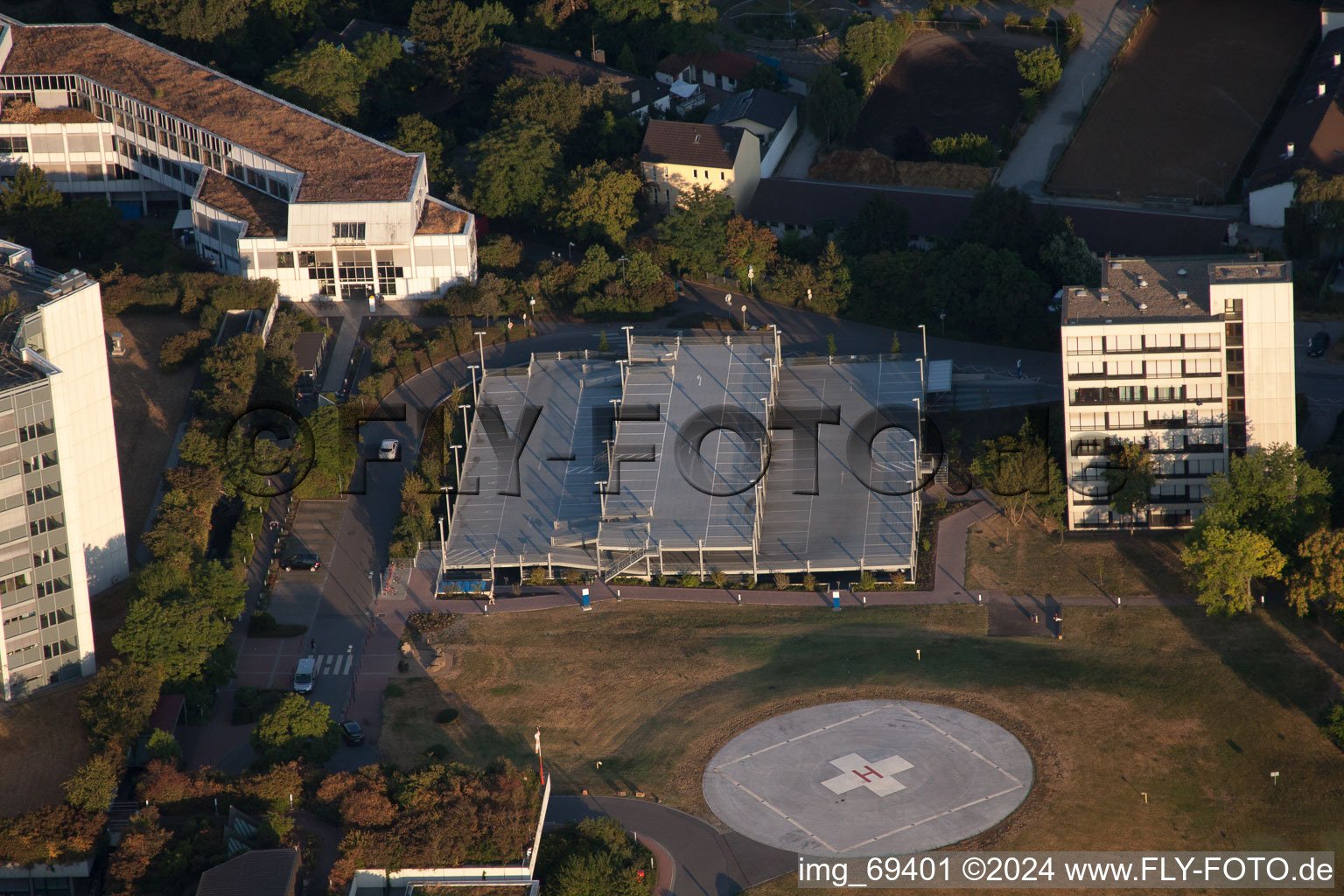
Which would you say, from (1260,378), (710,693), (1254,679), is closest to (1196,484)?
(1260,378)

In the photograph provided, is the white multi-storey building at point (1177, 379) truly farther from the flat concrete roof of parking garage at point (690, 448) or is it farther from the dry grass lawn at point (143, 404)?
the dry grass lawn at point (143, 404)

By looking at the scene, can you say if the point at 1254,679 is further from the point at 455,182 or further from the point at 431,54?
the point at 431,54

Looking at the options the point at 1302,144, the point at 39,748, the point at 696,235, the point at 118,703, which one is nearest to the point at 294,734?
the point at 118,703

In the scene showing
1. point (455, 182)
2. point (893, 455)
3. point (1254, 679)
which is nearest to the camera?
point (1254, 679)

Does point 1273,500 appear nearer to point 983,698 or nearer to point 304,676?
point 983,698

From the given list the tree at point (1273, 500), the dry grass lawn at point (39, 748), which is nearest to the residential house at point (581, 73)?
the tree at point (1273, 500)

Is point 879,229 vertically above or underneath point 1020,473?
above
